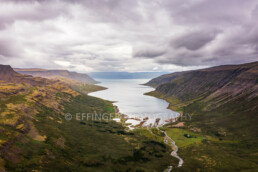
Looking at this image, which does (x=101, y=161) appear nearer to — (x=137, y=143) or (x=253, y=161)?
(x=137, y=143)

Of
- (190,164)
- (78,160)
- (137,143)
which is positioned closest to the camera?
(78,160)

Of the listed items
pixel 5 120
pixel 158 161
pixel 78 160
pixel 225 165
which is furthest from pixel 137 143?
pixel 5 120

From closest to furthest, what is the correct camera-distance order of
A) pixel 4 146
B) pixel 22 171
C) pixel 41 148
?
pixel 22 171, pixel 4 146, pixel 41 148

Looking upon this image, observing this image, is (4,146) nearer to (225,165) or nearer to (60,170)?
(60,170)

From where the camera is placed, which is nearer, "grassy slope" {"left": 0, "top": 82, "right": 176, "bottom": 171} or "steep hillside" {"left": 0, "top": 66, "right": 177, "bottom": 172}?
"grassy slope" {"left": 0, "top": 82, "right": 176, "bottom": 171}

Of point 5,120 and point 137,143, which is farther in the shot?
point 137,143

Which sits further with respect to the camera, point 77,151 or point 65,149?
point 77,151

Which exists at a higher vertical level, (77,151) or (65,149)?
(65,149)

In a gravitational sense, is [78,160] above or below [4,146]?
below

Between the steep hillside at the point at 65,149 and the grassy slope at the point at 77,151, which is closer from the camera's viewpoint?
the grassy slope at the point at 77,151

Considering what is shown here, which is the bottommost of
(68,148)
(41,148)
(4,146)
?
(68,148)
